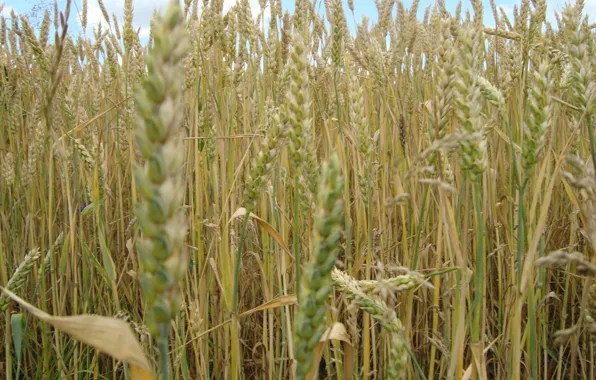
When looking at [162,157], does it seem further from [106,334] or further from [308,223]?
[308,223]

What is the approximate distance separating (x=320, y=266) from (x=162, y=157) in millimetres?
184

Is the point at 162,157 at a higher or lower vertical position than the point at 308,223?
higher

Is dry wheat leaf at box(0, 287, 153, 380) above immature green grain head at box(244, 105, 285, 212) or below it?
below

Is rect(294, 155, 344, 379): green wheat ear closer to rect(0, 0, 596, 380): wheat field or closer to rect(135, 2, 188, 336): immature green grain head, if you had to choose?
rect(0, 0, 596, 380): wheat field

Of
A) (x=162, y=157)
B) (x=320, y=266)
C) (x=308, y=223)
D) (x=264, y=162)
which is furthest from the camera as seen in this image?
(x=308, y=223)

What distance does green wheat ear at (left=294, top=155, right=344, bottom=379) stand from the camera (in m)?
0.44

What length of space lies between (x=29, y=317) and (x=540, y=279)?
1571mm

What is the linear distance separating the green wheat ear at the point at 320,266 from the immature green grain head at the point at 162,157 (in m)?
0.13

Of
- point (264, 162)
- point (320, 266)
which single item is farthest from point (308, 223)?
point (320, 266)

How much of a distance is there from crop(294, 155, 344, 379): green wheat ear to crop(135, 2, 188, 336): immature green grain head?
0.13m

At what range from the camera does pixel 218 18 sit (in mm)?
1739

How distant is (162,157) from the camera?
0.33m

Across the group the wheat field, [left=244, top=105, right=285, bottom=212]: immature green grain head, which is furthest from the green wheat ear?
[left=244, top=105, right=285, bottom=212]: immature green grain head

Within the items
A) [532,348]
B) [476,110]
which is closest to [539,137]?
[476,110]
